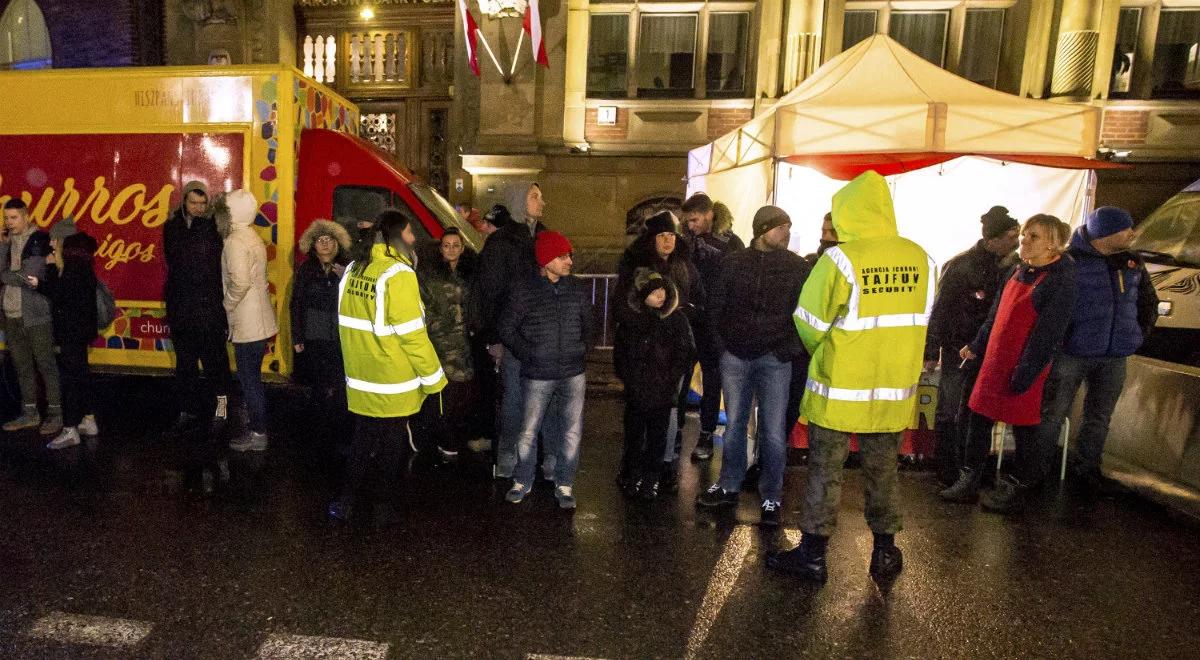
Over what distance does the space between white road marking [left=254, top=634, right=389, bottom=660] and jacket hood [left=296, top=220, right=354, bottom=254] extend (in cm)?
290

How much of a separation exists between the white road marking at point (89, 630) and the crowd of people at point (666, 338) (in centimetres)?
137

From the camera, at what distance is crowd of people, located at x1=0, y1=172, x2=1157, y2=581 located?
373cm

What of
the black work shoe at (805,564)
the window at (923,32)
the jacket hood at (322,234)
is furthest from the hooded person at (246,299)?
the window at (923,32)

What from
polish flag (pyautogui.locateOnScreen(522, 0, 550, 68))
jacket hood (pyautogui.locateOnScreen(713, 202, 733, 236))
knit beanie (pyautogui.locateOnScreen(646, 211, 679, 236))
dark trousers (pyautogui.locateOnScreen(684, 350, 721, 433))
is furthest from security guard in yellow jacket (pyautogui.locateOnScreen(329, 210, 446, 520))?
polish flag (pyautogui.locateOnScreen(522, 0, 550, 68))

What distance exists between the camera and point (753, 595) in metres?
3.71

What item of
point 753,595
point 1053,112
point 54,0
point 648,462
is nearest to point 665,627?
point 753,595

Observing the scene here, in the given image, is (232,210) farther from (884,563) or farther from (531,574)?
(884,563)

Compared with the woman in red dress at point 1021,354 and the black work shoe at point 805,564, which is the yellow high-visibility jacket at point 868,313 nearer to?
the black work shoe at point 805,564

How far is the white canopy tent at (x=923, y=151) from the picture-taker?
22.2 ft

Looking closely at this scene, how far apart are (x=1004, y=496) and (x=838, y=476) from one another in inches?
72.2

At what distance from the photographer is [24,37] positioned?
45.4ft

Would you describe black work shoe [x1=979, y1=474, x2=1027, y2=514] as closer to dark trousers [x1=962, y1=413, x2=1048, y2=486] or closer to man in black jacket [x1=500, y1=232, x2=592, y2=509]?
dark trousers [x1=962, y1=413, x2=1048, y2=486]

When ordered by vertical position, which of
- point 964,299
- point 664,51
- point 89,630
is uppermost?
point 664,51

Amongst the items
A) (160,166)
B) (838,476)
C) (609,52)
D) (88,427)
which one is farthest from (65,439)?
(609,52)
